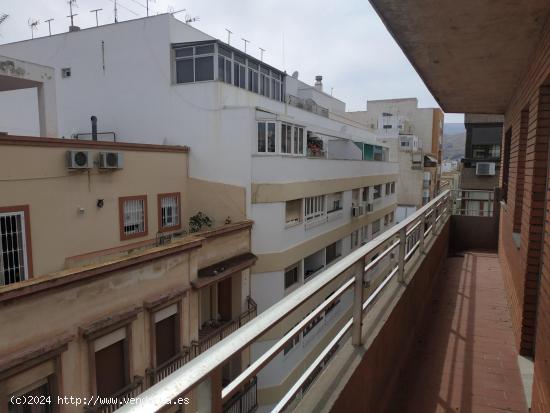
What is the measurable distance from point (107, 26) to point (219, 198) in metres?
8.56

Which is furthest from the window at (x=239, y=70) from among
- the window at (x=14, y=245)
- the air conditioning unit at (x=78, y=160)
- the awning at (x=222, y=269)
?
the window at (x=14, y=245)

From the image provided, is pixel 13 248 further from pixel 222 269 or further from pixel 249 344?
pixel 249 344

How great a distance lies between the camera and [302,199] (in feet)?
51.9

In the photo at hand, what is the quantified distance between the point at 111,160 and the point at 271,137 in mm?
5350

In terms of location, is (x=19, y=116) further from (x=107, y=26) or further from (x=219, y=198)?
(x=219, y=198)

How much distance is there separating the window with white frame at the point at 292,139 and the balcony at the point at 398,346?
8901 mm

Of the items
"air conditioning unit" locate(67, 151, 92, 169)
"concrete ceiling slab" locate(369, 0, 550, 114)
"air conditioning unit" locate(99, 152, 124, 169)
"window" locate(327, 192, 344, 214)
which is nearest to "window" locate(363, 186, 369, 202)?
"window" locate(327, 192, 344, 214)

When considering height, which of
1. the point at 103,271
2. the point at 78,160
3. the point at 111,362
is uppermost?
the point at 78,160

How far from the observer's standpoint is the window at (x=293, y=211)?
15227 millimetres

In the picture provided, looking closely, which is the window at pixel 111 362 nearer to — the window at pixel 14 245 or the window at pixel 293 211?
the window at pixel 14 245

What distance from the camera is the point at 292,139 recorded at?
14.9m

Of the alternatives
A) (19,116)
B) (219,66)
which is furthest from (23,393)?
(19,116)

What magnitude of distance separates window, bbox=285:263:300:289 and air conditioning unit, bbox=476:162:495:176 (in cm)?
1349

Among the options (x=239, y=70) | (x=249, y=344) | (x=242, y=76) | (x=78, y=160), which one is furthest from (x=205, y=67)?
(x=249, y=344)
